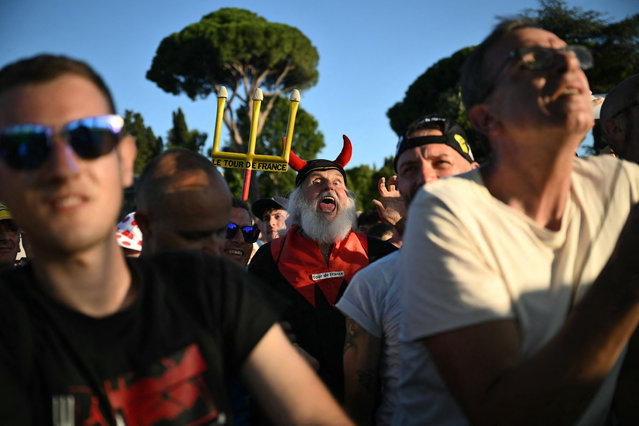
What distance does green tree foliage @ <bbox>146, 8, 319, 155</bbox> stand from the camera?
30.6 m

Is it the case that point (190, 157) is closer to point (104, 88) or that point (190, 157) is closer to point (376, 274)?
point (104, 88)

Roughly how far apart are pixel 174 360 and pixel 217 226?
0.85 m

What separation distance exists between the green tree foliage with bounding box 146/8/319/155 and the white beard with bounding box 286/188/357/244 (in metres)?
27.1

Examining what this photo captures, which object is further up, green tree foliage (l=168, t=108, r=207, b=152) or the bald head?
the bald head

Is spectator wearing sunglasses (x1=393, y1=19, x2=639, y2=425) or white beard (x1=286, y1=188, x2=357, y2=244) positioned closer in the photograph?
spectator wearing sunglasses (x1=393, y1=19, x2=639, y2=425)

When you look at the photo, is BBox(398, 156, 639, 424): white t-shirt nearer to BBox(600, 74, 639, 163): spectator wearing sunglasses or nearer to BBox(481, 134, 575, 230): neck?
BBox(481, 134, 575, 230): neck

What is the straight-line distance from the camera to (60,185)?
1.07m

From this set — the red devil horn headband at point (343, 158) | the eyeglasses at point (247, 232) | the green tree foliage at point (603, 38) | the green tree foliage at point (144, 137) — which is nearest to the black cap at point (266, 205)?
the red devil horn headband at point (343, 158)

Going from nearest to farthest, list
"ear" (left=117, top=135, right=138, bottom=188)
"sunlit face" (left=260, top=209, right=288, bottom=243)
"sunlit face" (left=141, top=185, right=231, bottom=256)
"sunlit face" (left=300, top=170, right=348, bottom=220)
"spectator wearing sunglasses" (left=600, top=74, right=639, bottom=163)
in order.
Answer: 1. "ear" (left=117, top=135, right=138, bottom=188)
2. "sunlit face" (left=141, top=185, right=231, bottom=256)
3. "spectator wearing sunglasses" (left=600, top=74, right=639, bottom=163)
4. "sunlit face" (left=300, top=170, right=348, bottom=220)
5. "sunlit face" (left=260, top=209, right=288, bottom=243)

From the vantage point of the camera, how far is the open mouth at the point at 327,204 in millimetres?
4465

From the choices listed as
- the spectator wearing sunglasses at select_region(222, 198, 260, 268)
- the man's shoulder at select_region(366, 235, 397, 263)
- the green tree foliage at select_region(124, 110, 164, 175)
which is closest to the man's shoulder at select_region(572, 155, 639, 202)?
the man's shoulder at select_region(366, 235, 397, 263)

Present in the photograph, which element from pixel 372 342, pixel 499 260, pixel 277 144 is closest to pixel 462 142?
pixel 372 342

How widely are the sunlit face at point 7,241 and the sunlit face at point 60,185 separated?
264cm

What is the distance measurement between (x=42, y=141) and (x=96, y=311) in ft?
1.31
